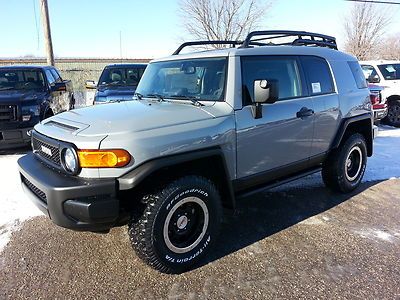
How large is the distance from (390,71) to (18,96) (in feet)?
33.8

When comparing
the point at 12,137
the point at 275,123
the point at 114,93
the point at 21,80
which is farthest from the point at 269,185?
the point at 21,80

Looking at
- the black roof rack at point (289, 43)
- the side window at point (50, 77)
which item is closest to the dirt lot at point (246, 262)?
the black roof rack at point (289, 43)

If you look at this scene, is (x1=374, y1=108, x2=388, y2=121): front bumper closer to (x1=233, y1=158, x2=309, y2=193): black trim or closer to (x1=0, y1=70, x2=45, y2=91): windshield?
(x1=233, y1=158, x2=309, y2=193): black trim

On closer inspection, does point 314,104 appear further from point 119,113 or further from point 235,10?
point 235,10

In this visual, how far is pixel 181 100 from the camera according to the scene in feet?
11.9

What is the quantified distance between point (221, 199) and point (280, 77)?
4.90 feet

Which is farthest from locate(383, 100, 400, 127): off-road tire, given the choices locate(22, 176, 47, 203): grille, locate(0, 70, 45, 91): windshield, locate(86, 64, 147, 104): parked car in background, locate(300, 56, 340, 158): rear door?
locate(22, 176, 47, 203): grille

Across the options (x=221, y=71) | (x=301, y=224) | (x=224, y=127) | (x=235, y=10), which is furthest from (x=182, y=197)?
(x=235, y=10)

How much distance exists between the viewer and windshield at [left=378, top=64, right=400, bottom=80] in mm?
10828

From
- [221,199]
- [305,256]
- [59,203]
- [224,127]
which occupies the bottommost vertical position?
[305,256]

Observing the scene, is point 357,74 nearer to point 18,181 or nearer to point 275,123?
point 275,123

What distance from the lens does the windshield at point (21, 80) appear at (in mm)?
7793

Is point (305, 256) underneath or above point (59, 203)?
underneath

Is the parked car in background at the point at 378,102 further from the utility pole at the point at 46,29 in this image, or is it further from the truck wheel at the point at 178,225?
the utility pole at the point at 46,29
